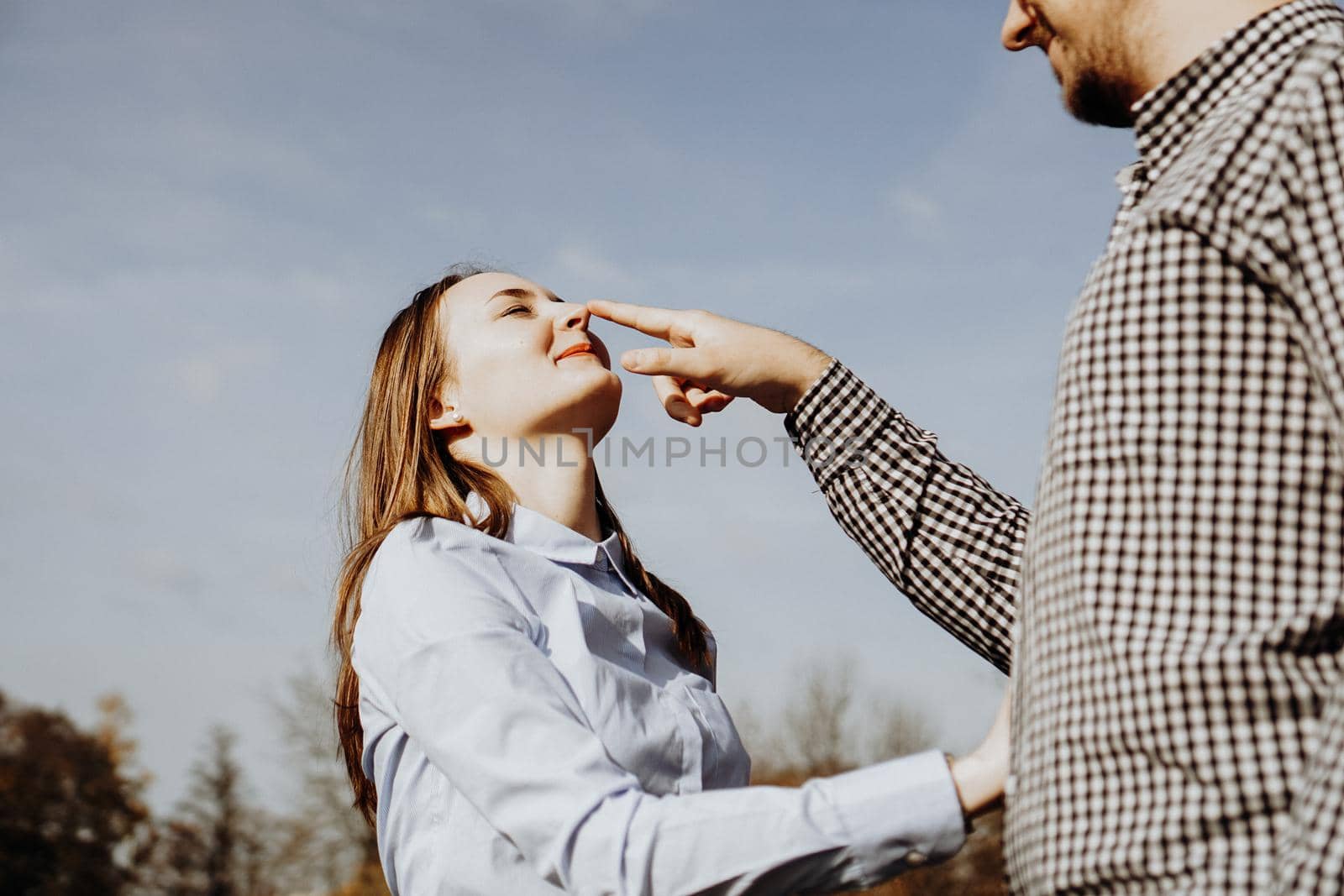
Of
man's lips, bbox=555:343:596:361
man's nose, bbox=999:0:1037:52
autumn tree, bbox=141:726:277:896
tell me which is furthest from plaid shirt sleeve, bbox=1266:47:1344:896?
autumn tree, bbox=141:726:277:896

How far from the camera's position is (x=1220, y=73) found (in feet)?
6.07

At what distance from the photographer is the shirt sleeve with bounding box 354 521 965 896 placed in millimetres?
1805

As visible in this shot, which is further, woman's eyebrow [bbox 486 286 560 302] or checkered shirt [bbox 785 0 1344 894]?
woman's eyebrow [bbox 486 286 560 302]

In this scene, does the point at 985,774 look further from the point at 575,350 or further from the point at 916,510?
the point at 575,350

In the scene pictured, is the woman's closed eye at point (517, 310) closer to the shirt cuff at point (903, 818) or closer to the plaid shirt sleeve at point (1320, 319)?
the shirt cuff at point (903, 818)

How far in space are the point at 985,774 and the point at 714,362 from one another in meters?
1.25

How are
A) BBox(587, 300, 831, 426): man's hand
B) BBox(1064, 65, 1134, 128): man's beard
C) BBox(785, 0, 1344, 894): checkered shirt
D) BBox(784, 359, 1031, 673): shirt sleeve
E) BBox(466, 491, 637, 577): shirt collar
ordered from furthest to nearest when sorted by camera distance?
BBox(466, 491, 637, 577): shirt collar, BBox(587, 300, 831, 426): man's hand, BBox(784, 359, 1031, 673): shirt sleeve, BBox(1064, 65, 1134, 128): man's beard, BBox(785, 0, 1344, 894): checkered shirt

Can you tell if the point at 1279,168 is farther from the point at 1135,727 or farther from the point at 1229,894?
the point at 1229,894

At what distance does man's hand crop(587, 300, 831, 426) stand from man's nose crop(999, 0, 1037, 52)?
33.6 inches

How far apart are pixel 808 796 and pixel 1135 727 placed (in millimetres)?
523

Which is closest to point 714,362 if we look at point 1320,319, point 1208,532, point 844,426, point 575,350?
point 844,426

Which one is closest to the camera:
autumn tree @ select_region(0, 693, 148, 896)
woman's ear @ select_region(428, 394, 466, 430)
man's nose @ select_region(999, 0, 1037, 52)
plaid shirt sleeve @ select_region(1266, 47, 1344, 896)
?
plaid shirt sleeve @ select_region(1266, 47, 1344, 896)

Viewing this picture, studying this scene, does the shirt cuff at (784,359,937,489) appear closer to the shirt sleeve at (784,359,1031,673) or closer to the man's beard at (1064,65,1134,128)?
the shirt sleeve at (784,359,1031,673)

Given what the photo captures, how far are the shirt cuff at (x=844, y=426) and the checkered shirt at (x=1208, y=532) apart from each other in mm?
976
